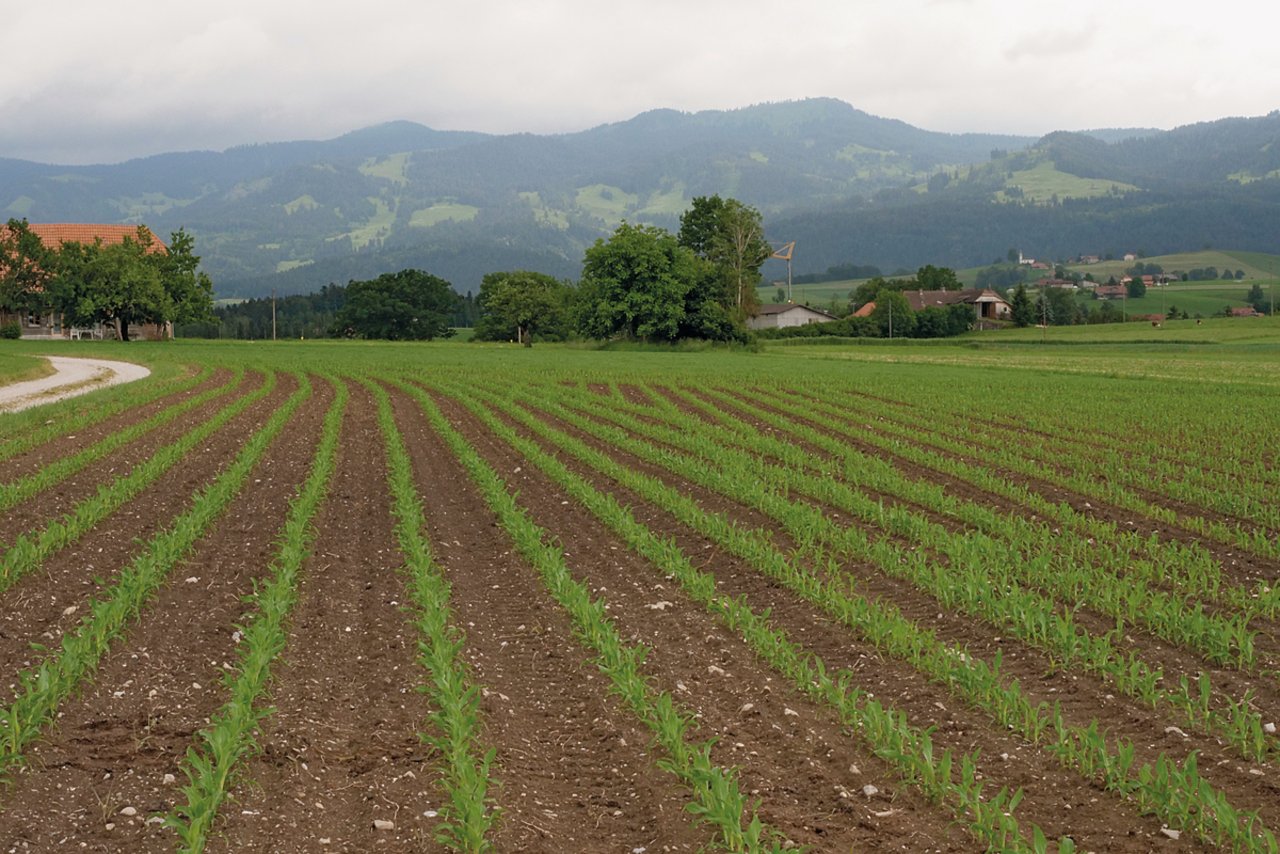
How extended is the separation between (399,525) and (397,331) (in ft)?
464

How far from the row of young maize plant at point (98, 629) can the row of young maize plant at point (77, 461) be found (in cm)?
228

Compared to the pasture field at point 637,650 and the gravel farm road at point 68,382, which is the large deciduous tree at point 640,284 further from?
the pasture field at point 637,650

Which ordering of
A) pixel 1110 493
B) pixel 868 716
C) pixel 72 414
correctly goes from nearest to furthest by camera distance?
1. pixel 868 716
2. pixel 1110 493
3. pixel 72 414

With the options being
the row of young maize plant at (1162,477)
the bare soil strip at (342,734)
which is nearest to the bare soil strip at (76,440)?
the bare soil strip at (342,734)

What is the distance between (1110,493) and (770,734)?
37.5ft

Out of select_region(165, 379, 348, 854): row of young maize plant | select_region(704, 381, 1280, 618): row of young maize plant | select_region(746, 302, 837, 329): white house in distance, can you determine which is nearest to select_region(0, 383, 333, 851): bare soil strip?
select_region(165, 379, 348, 854): row of young maize plant

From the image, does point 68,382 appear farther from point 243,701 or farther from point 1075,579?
point 1075,579

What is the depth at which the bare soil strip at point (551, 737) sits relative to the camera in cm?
622

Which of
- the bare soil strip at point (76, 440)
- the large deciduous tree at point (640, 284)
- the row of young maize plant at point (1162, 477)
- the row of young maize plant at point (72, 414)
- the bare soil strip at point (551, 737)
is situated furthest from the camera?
the large deciduous tree at point (640, 284)

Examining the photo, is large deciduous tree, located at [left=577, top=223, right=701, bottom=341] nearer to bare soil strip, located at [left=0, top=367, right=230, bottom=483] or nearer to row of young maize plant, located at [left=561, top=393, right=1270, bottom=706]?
bare soil strip, located at [left=0, top=367, right=230, bottom=483]

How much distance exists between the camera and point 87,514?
1415 cm

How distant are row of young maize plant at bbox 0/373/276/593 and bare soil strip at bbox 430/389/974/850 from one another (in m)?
5.58

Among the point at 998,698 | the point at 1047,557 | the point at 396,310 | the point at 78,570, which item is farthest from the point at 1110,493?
the point at 396,310

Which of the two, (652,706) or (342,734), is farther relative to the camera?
(652,706)
